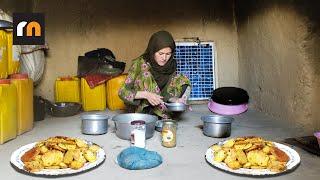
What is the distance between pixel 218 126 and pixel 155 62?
96 cm

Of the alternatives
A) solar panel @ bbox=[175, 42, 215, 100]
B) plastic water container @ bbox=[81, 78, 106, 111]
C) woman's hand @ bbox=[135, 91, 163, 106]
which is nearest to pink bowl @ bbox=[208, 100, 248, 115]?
solar panel @ bbox=[175, 42, 215, 100]

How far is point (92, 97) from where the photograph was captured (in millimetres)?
4973

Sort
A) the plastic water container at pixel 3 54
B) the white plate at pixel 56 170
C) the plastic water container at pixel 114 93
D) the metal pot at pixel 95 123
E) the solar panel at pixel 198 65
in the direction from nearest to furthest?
the white plate at pixel 56 170, the metal pot at pixel 95 123, the plastic water container at pixel 3 54, the plastic water container at pixel 114 93, the solar panel at pixel 198 65

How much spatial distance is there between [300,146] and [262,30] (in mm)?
1943

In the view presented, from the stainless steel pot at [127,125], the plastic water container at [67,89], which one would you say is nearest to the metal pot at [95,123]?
the stainless steel pot at [127,125]

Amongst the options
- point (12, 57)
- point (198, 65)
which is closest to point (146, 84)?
point (12, 57)

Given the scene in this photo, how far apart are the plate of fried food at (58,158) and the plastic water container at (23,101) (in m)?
0.82

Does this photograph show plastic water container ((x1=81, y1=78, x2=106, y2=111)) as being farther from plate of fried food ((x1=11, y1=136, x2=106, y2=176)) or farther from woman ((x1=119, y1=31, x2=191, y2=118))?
plate of fried food ((x1=11, y1=136, x2=106, y2=176))

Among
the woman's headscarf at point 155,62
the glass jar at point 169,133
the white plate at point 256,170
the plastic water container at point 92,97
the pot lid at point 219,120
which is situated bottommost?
the white plate at point 256,170

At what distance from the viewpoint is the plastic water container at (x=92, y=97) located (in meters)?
4.96

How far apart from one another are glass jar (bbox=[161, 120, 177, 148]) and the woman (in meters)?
0.57

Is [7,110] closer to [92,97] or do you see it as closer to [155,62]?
[155,62]

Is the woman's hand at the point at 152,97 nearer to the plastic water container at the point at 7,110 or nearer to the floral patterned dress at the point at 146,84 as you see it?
the floral patterned dress at the point at 146,84

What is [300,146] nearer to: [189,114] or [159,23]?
[189,114]
